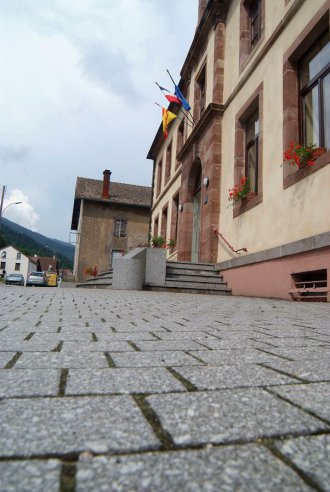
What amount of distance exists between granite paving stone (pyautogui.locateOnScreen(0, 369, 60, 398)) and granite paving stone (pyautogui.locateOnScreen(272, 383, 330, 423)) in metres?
0.80

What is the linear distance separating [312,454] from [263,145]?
8.58 meters

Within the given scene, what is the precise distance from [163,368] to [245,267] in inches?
311

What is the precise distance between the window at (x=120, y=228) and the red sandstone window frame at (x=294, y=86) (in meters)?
28.9

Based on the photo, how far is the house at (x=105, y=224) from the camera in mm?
34906

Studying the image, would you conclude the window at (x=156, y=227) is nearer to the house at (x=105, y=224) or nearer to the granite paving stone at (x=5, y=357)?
the house at (x=105, y=224)

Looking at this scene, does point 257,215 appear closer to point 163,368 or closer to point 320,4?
point 320,4

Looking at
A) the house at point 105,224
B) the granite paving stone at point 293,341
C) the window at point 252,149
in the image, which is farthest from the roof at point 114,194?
the granite paving stone at point 293,341

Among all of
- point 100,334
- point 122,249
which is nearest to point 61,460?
point 100,334

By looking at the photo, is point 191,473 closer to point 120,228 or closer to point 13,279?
point 120,228

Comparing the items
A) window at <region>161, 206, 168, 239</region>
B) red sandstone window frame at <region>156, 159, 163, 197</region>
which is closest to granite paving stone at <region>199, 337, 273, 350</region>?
window at <region>161, 206, 168, 239</region>

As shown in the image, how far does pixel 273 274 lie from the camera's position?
7.81 metres

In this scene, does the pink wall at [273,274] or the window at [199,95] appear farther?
the window at [199,95]

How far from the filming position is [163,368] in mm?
1730

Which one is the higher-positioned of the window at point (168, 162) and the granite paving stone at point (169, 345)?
the window at point (168, 162)
